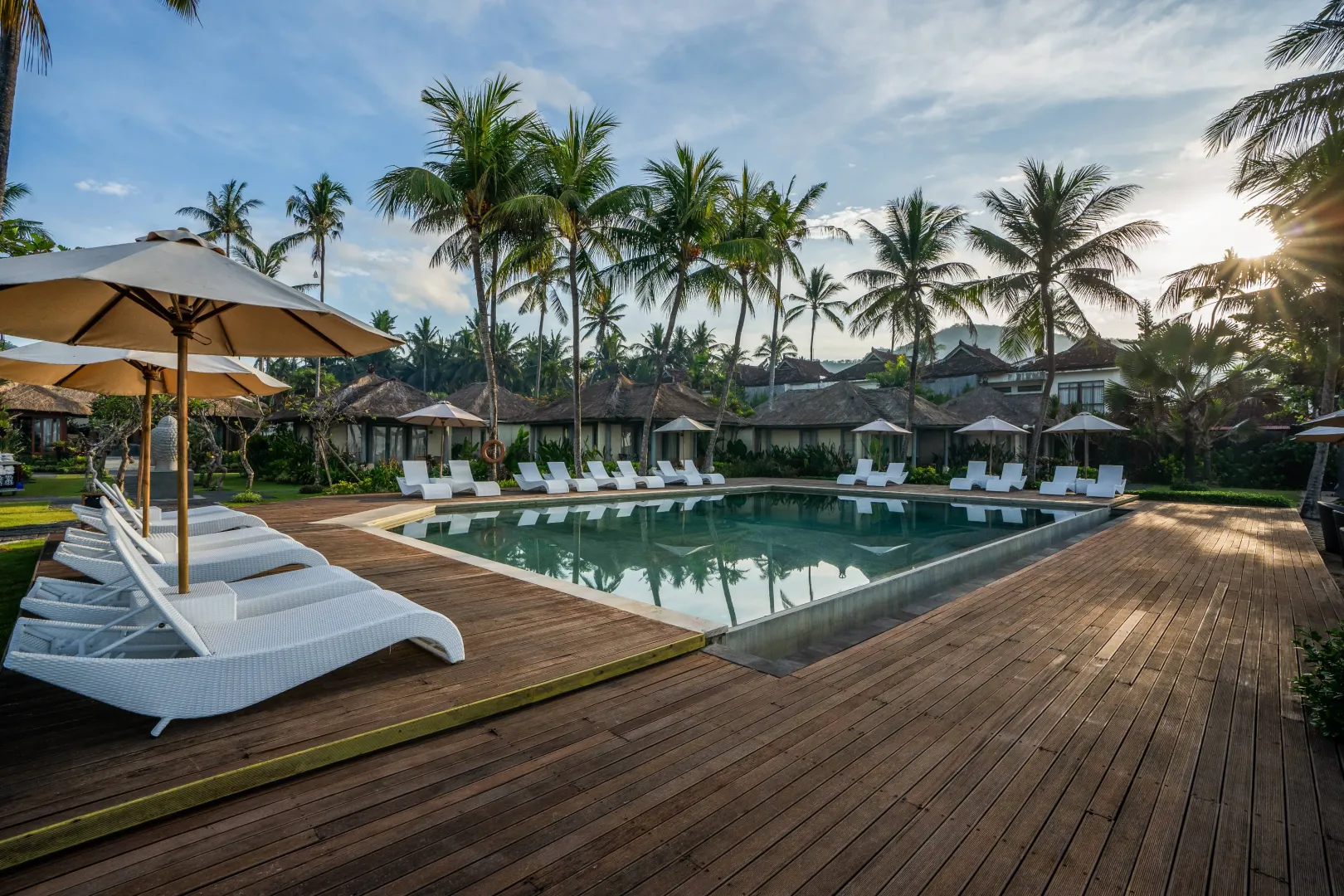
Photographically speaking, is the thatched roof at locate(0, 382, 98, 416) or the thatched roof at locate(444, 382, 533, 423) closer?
the thatched roof at locate(0, 382, 98, 416)

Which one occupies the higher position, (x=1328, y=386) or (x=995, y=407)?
(x=995, y=407)

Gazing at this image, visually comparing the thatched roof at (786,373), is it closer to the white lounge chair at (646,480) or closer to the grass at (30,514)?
the white lounge chair at (646,480)

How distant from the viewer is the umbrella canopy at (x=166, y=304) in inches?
101

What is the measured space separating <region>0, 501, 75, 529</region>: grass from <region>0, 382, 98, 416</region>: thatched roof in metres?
10.2

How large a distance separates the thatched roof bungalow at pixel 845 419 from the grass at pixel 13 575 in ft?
76.1

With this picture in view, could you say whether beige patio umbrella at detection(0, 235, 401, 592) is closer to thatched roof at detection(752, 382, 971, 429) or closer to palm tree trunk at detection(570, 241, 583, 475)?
palm tree trunk at detection(570, 241, 583, 475)

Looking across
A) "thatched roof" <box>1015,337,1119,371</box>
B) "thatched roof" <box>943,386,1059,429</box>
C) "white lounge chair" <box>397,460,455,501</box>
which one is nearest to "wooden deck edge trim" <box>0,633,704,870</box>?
"white lounge chair" <box>397,460,455,501</box>

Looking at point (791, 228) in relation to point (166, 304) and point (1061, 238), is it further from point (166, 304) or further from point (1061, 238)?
point (166, 304)

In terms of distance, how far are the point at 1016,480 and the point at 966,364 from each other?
900 inches

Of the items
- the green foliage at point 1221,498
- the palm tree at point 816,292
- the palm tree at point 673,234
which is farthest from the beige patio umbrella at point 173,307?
the palm tree at point 816,292

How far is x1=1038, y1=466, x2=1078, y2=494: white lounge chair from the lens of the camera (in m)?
16.7

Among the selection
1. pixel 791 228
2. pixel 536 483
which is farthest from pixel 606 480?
pixel 791 228

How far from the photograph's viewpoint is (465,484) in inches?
548

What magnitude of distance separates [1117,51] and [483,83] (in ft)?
42.7
